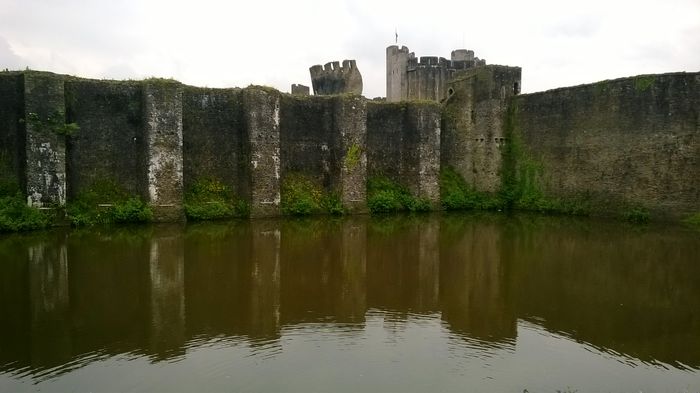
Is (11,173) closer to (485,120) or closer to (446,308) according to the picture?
(446,308)

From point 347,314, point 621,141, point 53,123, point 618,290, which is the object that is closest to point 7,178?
point 53,123

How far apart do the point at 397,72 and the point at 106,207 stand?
24.6 metres

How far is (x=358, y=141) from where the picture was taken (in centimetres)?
2172

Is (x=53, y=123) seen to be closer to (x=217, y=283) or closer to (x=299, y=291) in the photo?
(x=217, y=283)

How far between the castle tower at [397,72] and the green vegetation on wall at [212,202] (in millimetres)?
19682

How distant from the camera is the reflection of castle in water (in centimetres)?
737

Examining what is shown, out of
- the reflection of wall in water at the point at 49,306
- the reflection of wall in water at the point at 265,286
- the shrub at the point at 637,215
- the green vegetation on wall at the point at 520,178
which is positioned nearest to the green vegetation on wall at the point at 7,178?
the reflection of wall in water at the point at 49,306

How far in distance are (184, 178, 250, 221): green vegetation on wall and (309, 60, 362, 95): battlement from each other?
13.4 m

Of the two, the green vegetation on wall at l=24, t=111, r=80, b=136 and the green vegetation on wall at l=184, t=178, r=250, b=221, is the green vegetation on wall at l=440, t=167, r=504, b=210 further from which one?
the green vegetation on wall at l=24, t=111, r=80, b=136

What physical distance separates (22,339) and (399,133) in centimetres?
1784

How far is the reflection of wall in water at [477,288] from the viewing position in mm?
8000

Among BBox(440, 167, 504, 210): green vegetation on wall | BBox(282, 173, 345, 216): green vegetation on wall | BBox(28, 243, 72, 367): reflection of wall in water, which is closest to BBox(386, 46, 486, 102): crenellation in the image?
BBox(440, 167, 504, 210): green vegetation on wall

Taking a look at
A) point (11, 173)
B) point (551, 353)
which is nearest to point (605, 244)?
point (551, 353)

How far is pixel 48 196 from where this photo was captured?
55.2ft
